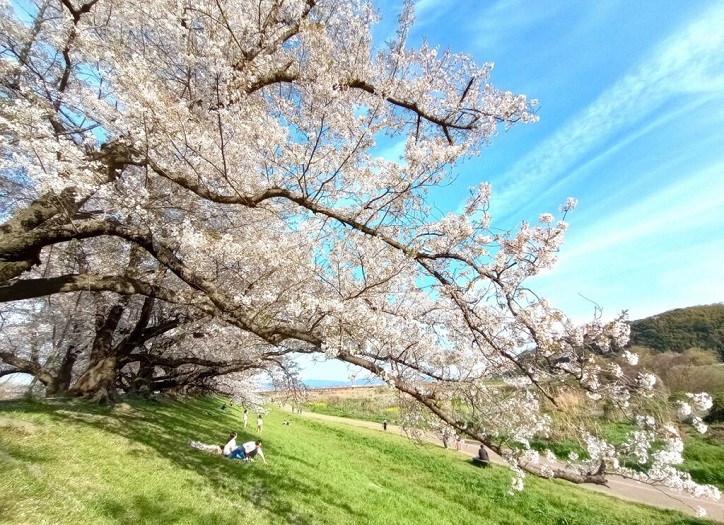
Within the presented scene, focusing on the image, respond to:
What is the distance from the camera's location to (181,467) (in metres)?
8.96

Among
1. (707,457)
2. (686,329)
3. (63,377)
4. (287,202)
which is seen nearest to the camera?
(287,202)

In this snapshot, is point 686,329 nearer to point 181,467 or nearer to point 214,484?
point 214,484

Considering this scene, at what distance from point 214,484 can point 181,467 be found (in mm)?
961

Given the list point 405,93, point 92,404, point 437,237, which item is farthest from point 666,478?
point 92,404

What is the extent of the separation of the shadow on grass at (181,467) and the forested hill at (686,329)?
54.4 m

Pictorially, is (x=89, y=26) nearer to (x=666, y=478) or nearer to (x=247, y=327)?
(x=247, y=327)

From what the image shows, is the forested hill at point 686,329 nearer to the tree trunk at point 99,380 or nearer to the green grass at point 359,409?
the green grass at point 359,409

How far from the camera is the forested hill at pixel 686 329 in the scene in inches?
2090

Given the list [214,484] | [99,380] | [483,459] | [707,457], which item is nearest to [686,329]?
[707,457]

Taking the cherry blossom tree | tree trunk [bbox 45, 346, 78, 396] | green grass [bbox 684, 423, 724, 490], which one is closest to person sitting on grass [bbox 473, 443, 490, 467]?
green grass [bbox 684, 423, 724, 490]

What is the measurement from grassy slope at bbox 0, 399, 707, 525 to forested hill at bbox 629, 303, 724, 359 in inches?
1822

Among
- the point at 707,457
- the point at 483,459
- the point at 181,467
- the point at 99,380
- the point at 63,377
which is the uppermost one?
the point at 707,457

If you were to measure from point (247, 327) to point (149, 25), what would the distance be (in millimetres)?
6189

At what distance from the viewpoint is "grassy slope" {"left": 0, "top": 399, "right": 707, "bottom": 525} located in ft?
19.2
